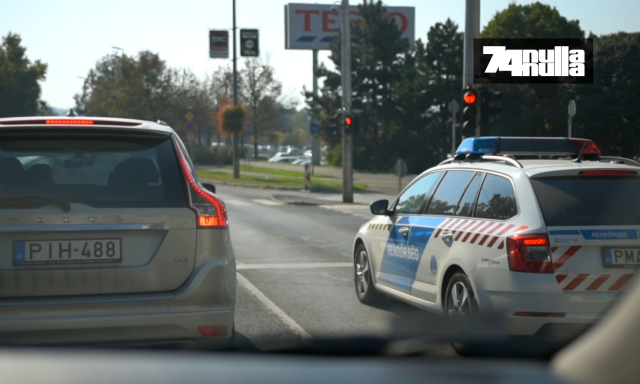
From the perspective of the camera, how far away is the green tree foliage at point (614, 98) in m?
53.0

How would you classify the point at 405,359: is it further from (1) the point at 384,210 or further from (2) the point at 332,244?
(2) the point at 332,244

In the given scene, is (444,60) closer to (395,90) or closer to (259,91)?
(395,90)

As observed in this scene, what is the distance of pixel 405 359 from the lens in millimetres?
2078

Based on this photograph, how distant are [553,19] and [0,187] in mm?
68804

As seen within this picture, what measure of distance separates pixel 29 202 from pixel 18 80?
78.5m

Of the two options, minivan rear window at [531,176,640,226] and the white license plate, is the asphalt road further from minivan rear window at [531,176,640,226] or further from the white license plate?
minivan rear window at [531,176,640,226]

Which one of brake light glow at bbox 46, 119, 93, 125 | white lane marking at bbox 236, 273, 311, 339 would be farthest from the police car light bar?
brake light glow at bbox 46, 119, 93, 125

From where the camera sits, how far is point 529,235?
5.62 metres

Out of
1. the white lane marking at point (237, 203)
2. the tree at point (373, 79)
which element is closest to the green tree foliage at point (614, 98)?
the tree at point (373, 79)

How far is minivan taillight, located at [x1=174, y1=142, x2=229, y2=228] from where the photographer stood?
4.79 metres

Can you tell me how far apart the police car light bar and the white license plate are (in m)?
3.69

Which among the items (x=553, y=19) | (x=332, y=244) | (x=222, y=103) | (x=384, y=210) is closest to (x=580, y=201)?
(x=384, y=210)

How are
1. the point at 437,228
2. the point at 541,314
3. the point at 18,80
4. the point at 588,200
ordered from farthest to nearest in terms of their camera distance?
1. the point at 18,80
2. the point at 437,228
3. the point at 588,200
4. the point at 541,314
